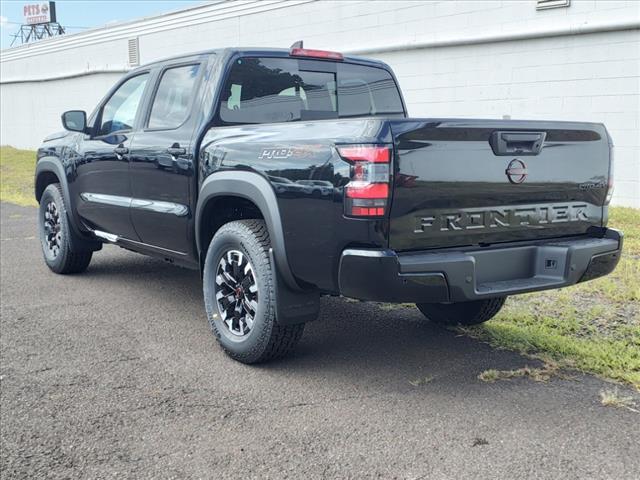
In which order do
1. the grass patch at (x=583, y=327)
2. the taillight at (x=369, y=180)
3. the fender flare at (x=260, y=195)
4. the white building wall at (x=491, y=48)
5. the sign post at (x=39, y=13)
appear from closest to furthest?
the taillight at (x=369, y=180) < the fender flare at (x=260, y=195) < the grass patch at (x=583, y=327) < the white building wall at (x=491, y=48) < the sign post at (x=39, y=13)

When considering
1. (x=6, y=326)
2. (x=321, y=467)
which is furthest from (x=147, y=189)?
(x=321, y=467)

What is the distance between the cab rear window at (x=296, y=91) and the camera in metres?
4.63

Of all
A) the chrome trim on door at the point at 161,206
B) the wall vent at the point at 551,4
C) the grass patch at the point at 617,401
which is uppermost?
the wall vent at the point at 551,4

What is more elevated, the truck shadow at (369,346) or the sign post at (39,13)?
the sign post at (39,13)

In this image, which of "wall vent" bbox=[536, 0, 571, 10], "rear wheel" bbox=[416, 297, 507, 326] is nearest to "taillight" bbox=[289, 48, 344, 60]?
"rear wheel" bbox=[416, 297, 507, 326]

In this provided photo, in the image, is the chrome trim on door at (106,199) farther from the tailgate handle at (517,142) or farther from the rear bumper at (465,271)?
the tailgate handle at (517,142)

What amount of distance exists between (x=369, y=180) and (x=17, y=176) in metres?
16.7

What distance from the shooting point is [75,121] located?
19.2 ft

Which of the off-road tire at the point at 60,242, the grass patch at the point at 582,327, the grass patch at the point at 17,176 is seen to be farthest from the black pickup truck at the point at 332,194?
the grass patch at the point at 17,176

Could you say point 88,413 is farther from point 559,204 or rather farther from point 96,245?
point 96,245

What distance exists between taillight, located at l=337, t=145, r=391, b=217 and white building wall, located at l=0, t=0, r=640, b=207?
24.7ft

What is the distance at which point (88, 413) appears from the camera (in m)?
3.47

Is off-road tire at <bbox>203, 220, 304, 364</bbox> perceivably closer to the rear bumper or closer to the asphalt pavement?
the asphalt pavement

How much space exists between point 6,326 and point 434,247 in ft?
10.7
